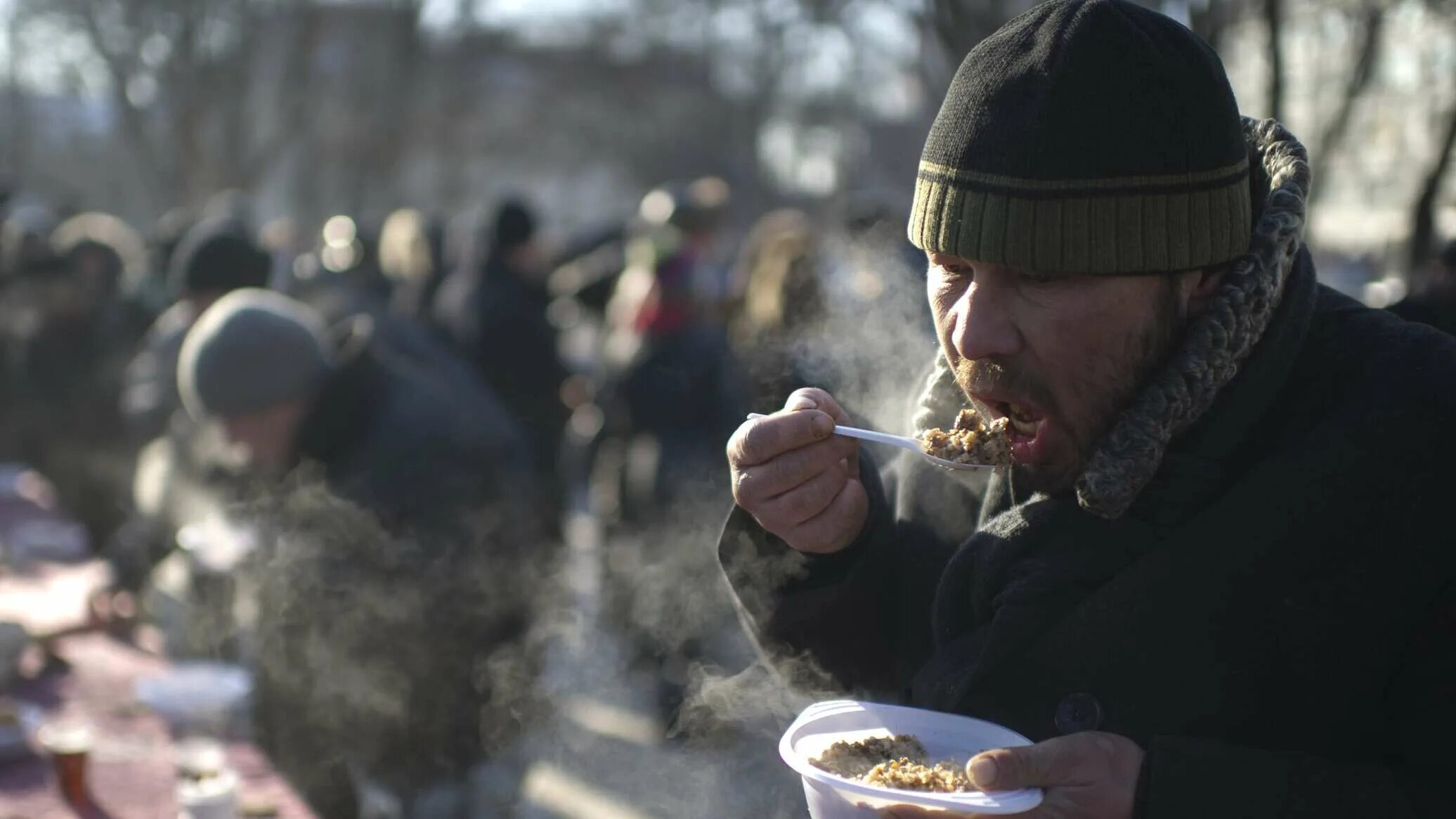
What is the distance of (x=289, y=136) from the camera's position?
20.5 m

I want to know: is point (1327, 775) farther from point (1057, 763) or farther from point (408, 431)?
point (408, 431)

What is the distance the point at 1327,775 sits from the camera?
4.53 ft

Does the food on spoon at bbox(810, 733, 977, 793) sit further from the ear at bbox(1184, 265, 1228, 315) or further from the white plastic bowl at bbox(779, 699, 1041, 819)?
the ear at bbox(1184, 265, 1228, 315)

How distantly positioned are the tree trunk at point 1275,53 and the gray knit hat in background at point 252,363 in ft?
9.99

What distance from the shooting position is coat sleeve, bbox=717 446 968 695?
5.88 ft

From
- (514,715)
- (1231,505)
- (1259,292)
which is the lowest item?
(514,715)

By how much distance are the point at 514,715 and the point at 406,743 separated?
0.52m

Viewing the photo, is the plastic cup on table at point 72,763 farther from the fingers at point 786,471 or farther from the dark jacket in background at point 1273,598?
the dark jacket in background at point 1273,598

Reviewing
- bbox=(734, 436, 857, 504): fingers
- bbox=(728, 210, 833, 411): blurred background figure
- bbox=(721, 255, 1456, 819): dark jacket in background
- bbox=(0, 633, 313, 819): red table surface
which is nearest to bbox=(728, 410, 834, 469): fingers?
bbox=(734, 436, 857, 504): fingers

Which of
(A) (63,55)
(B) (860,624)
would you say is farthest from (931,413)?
(A) (63,55)

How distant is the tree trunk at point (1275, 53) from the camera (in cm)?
413

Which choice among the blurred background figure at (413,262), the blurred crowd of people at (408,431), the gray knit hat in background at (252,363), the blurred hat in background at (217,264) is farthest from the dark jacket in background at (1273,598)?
the blurred background figure at (413,262)

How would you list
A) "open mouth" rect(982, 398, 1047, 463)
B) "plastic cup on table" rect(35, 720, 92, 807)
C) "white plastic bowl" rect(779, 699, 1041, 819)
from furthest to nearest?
"plastic cup on table" rect(35, 720, 92, 807) → "open mouth" rect(982, 398, 1047, 463) → "white plastic bowl" rect(779, 699, 1041, 819)

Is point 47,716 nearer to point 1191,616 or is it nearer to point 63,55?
point 1191,616
